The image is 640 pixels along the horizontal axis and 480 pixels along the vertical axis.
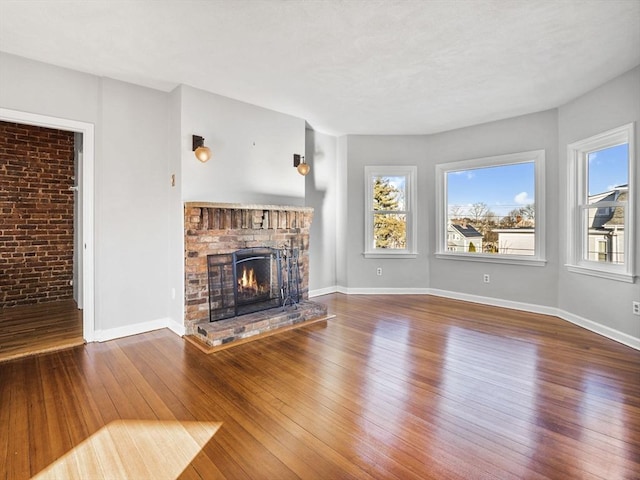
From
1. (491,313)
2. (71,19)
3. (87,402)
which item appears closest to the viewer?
(87,402)

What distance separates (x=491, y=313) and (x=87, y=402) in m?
4.56

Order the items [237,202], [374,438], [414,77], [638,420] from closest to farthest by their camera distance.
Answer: [374,438] < [638,420] < [414,77] < [237,202]

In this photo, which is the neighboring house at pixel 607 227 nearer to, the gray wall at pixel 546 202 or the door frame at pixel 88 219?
the gray wall at pixel 546 202

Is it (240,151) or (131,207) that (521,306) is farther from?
(131,207)

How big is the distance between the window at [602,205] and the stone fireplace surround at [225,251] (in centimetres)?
325

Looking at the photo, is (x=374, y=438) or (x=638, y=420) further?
(x=638, y=420)

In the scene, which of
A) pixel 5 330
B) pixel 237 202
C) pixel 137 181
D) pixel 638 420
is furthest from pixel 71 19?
pixel 638 420

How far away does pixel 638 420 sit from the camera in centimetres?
213

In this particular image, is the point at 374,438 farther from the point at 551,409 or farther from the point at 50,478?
the point at 50,478

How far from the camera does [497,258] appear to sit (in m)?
5.02

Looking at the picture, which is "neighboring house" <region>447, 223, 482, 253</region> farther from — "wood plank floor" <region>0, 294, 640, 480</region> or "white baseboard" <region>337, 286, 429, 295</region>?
"wood plank floor" <region>0, 294, 640, 480</region>

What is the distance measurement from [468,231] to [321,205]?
2.40 meters

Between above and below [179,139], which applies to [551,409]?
below

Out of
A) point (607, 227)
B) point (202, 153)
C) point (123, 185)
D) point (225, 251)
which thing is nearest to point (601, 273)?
point (607, 227)
